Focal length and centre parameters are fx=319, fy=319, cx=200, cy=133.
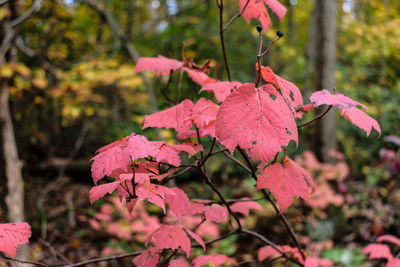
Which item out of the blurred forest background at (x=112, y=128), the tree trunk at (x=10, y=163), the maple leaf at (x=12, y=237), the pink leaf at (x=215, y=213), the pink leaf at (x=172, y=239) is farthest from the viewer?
the blurred forest background at (x=112, y=128)

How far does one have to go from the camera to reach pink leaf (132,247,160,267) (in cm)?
104

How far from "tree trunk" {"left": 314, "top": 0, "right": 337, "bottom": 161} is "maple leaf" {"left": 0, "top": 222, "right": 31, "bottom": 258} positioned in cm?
495

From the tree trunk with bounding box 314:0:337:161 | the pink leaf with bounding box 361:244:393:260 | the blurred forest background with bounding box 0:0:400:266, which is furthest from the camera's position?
the tree trunk with bounding box 314:0:337:161

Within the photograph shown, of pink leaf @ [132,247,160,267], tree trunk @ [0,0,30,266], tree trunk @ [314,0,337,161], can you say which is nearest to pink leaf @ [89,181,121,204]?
pink leaf @ [132,247,160,267]

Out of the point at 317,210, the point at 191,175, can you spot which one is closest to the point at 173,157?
the point at 317,210

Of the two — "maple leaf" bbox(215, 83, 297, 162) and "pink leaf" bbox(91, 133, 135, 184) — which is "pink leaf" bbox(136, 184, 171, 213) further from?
"maple leaf" bbox(215, 83, 297, 162)

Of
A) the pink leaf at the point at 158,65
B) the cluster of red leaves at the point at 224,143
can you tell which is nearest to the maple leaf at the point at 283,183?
the cluster of red leaves at the point at 224,143

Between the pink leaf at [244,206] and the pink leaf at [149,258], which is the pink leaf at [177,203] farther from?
the pink leaf at [244,206]

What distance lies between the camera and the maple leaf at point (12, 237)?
0.83 m

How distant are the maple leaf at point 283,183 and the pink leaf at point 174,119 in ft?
0.93

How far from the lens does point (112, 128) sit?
514 centimetres

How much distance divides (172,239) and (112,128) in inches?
172

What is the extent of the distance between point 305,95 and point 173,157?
15.4 feet

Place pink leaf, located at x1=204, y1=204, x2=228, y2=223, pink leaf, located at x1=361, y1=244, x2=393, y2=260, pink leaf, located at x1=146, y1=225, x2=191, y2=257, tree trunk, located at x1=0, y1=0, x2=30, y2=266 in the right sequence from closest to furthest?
pink leaf, located at x1=146, y1=225, x2=191, y2=257
pink leaf, located at x1=204, y1=204, x2=228, y2=223
pink leaf, located at x1=361, y1=244, x2=393, y2=260
tree trunk, located at x1=0, y1=0, x2=30, y2=266
